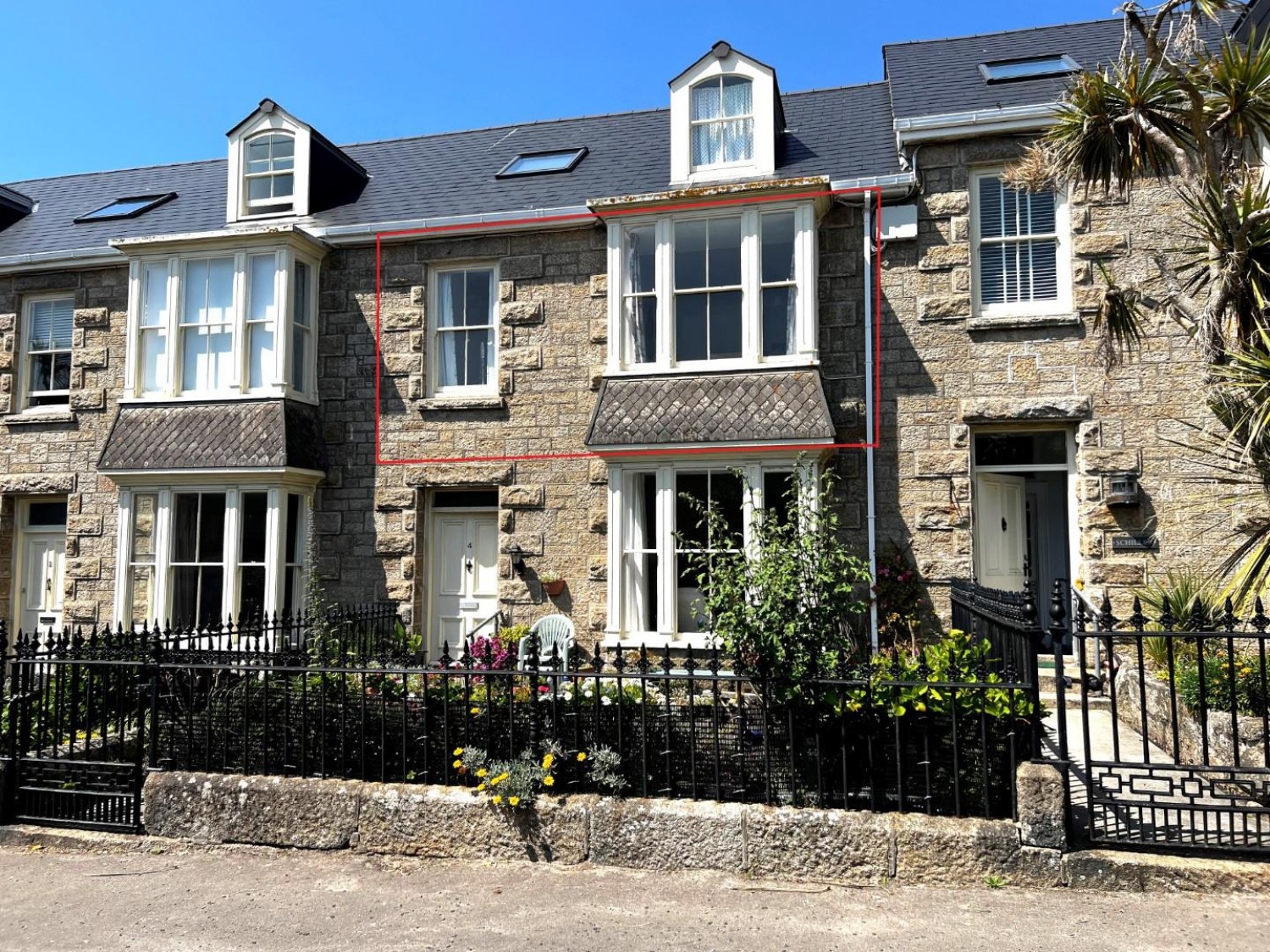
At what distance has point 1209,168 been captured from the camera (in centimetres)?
750

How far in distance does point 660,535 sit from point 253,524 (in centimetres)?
537

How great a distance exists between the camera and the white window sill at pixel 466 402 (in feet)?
38.7

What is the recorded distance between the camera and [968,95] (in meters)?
11.5

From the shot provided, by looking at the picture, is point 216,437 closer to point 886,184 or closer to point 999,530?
point 886,184

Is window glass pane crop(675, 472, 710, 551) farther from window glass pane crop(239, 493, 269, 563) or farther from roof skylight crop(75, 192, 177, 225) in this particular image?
roof skylight crop(75, 192, 177, 225)

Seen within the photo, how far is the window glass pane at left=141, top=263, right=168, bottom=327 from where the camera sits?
12422mm

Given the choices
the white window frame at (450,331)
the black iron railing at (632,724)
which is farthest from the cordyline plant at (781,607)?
the white window frame at (450,331)

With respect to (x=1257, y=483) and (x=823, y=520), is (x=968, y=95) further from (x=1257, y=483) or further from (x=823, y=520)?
(x=823, y=520)

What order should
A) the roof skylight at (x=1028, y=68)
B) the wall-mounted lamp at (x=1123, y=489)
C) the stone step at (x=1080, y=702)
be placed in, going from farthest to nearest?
1. the roof skylight at (x=1028, y=68)
2. the wall-mounted lamp at (x=1123, y=489)
3. the stone step at (x=1080, y=702)

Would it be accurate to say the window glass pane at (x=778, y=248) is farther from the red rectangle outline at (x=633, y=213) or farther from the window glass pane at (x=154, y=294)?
the window glass pane at (x=154, y=294)

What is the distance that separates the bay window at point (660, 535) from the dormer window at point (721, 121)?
4.10 m

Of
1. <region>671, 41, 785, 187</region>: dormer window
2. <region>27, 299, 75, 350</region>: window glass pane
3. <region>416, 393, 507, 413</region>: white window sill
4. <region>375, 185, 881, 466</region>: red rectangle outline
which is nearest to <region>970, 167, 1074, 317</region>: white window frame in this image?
<region>375, 185, 881, 466</region>: red rectangle outline

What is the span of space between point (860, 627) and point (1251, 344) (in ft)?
15.5

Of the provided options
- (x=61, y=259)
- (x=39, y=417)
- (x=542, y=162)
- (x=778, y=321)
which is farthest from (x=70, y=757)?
(x=542, y=162)
